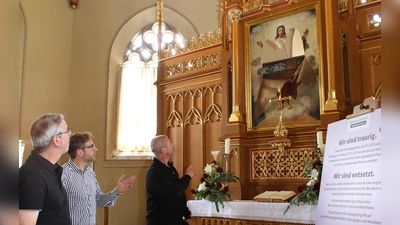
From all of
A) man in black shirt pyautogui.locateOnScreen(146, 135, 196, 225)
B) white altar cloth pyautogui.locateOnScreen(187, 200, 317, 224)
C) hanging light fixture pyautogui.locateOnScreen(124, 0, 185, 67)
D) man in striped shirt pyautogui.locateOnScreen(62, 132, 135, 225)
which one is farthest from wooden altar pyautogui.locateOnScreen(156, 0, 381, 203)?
hanging light fixture pyautogui.locateOnScreen(124, 0, 185, 67)

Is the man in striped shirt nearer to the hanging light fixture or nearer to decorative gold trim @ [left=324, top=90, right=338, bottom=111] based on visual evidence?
decorative gold trim @ [left=324, top=90, right=338, bottom=111]

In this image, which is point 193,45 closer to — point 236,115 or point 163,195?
point 236,115

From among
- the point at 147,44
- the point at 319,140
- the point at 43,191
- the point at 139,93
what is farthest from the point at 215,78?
the point at 43,191

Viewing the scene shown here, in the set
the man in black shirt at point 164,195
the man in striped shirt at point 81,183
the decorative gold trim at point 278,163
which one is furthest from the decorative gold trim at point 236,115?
the man in striped shirt at point 81,183

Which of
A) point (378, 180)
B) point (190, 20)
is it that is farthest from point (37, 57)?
point (378, 180)

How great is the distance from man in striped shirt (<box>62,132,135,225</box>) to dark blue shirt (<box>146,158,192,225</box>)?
1.32ft

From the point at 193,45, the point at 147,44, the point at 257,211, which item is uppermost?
the point at 147,44

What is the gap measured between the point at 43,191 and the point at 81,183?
1100 mm

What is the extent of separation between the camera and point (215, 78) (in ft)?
19.7

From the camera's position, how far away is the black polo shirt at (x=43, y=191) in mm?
1931

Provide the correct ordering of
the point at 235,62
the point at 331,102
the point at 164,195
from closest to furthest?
the point at 164,195, the point at 331,102, the point at 235,62

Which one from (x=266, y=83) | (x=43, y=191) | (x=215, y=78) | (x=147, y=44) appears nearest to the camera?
(x=43, y=191)

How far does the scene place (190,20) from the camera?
830 cm

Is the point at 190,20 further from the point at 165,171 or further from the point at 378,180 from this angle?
the point at 378,180
